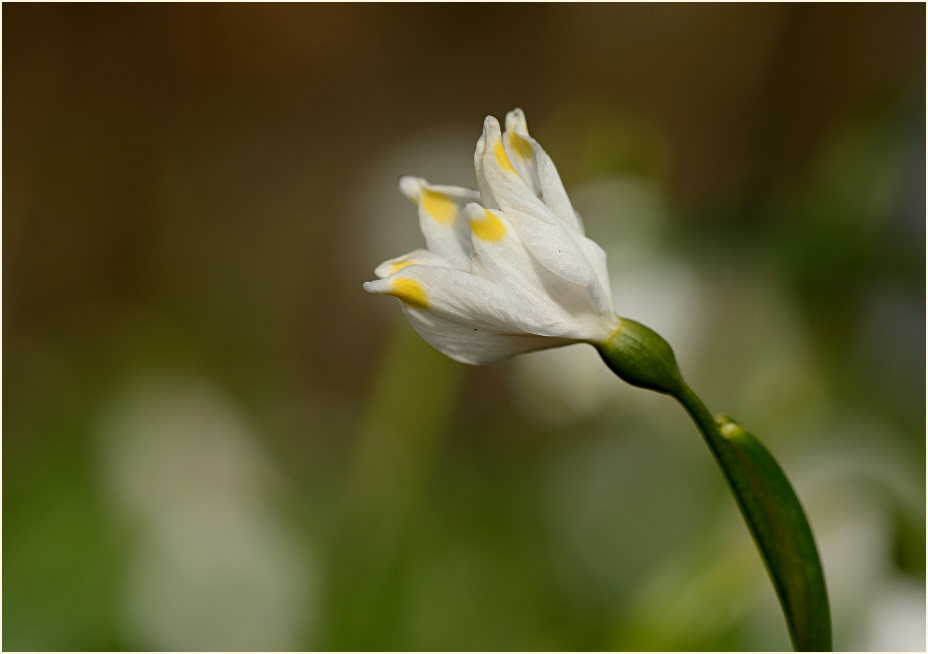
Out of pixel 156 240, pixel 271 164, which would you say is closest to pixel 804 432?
pixel 156 240

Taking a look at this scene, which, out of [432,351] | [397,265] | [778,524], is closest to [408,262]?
[397,265]

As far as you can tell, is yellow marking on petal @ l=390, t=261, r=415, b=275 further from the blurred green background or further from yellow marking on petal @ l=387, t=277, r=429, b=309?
the blurred green background

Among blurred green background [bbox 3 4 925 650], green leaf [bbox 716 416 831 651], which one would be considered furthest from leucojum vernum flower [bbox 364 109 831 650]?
blurred green background [bbox 3 4 925 650]

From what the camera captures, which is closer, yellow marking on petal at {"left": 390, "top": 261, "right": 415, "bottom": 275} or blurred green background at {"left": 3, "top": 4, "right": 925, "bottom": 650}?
yellow marking on petal at {"left": 390, "top": 261, "right": 415, "bottom": 275}

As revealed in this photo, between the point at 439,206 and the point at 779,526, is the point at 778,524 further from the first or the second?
the point at 439,206

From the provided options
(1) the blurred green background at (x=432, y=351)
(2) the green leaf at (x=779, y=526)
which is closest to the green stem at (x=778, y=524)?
(2) the green leaf at (x=779, y=526)
